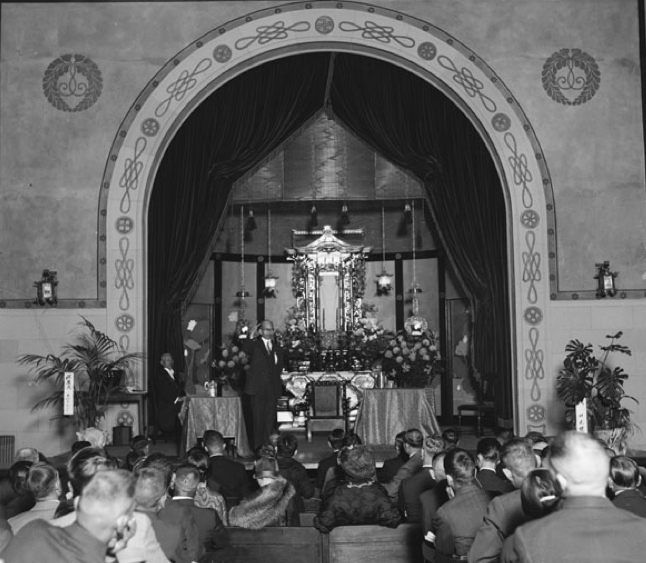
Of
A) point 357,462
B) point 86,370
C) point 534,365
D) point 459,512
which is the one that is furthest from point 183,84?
point 459,512

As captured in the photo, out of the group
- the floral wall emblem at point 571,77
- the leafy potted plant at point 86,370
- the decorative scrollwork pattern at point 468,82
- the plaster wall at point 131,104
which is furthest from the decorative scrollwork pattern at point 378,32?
the leafy potted plant at point 86,370

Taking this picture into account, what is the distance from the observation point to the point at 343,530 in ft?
16.9

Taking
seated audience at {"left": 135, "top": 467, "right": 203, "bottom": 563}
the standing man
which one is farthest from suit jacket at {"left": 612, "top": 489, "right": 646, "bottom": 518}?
the standing man

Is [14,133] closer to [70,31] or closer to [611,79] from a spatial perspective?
[70,31]

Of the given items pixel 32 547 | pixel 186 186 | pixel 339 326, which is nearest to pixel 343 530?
pixel 32 547

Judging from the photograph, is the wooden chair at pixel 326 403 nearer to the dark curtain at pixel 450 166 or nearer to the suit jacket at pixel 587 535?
the dark curtain at pixel 450 166

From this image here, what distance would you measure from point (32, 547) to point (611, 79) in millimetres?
10934

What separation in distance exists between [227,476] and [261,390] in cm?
368

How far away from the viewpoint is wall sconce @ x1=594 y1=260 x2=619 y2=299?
11.6 metres

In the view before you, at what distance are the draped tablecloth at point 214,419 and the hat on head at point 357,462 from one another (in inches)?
201

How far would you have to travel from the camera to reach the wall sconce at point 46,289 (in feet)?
38.1

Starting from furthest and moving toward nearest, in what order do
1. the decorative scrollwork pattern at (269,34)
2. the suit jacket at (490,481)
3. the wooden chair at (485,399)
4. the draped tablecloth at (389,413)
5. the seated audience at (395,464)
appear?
the wooden chair at (485,399) → the decorative scrollwork pattern at (269,34) → the draped tablecloth at (389,413) → the seated audience at (395,464) → the suit jacket at (490,481)

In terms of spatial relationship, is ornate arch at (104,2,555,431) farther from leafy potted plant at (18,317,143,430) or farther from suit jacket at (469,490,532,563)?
suit jacket at (469,490,532,563)

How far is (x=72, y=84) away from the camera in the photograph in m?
12.1
